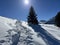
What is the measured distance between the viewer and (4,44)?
10.5 metres

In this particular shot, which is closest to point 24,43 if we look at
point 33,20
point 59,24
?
point 33,20

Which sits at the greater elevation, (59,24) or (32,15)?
(32,15)

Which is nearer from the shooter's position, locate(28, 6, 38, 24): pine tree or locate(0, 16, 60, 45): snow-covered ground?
locate(0, 16, 60, 45): snow-covered ground

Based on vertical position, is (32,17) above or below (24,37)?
above

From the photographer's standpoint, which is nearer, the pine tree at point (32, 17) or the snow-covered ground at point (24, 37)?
the snow-covered ground at point (24, 37)

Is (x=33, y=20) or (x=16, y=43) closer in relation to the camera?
(x=16, y=43)

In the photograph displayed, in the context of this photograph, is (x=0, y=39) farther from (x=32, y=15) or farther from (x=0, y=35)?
(x=32, y=15)

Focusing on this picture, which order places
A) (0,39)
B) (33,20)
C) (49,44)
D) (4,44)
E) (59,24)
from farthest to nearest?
(59,24) → (33,20) → (49,44) → (0,39) → (4,44)

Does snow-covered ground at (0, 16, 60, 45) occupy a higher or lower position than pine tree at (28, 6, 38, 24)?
lower

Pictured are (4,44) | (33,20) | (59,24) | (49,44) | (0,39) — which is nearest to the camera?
(4,44)

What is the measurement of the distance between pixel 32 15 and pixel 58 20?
9.33m

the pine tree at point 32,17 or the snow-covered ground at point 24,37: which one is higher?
the pine tree at point 32,17

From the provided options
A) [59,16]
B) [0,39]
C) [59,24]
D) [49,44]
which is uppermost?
[59,16]

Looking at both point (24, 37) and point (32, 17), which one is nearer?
point (24, 37)
